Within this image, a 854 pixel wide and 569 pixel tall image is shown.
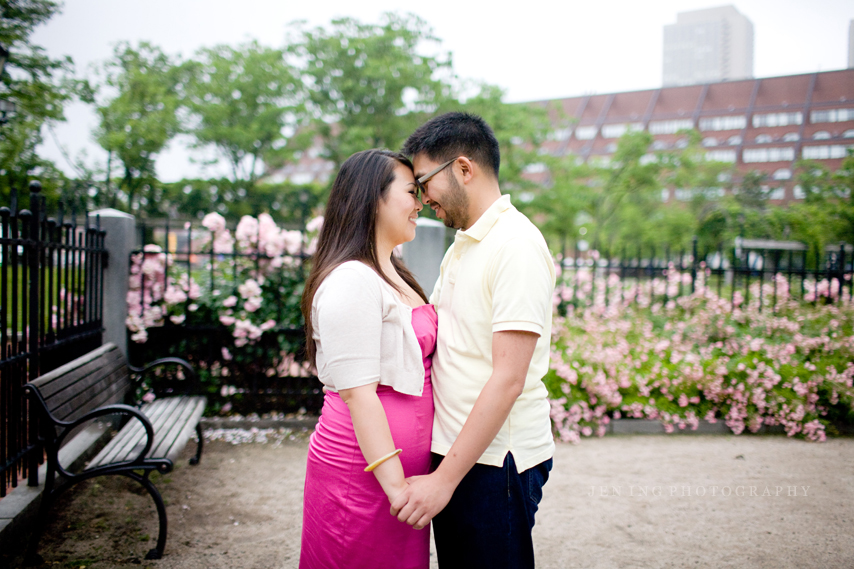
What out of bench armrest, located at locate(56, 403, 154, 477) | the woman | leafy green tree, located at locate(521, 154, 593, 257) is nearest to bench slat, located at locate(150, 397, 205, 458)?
bench armrest, located at locate(56, 403, 154, 477)

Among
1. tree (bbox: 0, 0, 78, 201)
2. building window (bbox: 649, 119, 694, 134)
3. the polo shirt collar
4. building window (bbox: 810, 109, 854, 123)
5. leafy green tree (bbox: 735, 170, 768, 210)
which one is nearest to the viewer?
the polo shirt collar

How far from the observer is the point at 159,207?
24.2 metres

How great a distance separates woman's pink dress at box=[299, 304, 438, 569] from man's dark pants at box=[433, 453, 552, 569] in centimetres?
16

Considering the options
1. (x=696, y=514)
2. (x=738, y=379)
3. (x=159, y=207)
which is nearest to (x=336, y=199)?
(x=696, y=514)

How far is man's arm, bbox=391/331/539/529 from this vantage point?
1390 mm

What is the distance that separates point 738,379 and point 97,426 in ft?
19.4

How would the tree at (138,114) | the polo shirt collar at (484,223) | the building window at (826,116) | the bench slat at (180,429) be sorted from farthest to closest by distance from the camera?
the building window at (826,116)
the tree at (138,114)
the bench slat at (180,429)
the polo shirt collar at (484,223)

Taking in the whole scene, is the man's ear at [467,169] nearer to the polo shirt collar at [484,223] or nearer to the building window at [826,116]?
the polo shirt collar at [484,223]

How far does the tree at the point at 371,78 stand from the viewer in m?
21.7

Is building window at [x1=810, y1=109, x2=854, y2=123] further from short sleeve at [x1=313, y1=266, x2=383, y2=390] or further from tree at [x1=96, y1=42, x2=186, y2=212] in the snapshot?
short sleeve at [x1=313, y1=266, x2=383, y2=390]

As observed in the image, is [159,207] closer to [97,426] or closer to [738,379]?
[97,426]

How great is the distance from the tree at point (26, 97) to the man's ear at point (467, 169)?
15.6 m

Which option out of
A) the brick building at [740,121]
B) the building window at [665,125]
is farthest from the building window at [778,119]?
the building window at [665,125]

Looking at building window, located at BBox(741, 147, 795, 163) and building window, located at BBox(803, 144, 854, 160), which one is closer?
building window, located at BBox(803, 144, 854, 160)
